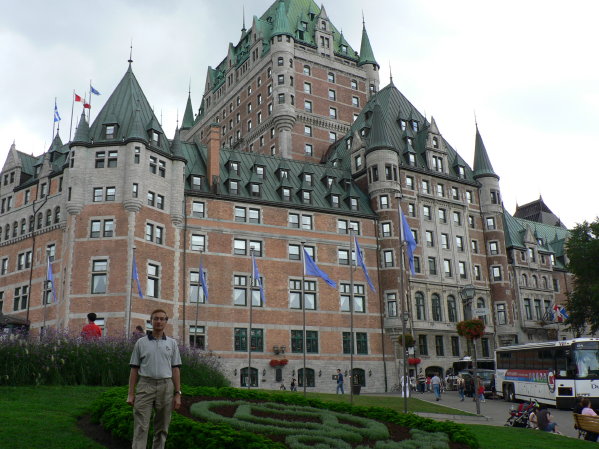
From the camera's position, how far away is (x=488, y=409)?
122 feet

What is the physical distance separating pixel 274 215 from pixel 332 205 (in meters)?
6.79

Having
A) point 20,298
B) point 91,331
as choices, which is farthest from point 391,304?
point 91,331

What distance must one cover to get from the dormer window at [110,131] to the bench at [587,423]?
130 ft

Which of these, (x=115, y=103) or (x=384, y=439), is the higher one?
(x=115, y=103)

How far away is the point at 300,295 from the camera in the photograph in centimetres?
5406

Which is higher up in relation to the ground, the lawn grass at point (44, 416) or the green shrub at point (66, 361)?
the green shrub at point (66, 361)

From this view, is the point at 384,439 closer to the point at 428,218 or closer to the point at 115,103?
the point at 115,103

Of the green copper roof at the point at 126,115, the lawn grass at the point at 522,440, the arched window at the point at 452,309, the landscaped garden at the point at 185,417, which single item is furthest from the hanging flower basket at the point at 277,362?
the lawn grass at the point at 522,440

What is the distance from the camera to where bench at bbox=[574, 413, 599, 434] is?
69.9 ft

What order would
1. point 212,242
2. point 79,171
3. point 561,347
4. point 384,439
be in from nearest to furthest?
point 384,439 → point 561,347 → point 79,171 → point 212,242

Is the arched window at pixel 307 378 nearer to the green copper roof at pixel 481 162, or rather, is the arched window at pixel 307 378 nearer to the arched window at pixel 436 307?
the arched window at pixel 436 307

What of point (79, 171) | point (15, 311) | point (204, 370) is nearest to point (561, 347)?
point (204, 370)

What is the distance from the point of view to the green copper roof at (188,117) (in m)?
101

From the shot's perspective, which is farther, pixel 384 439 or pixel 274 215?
pixel 274 215
